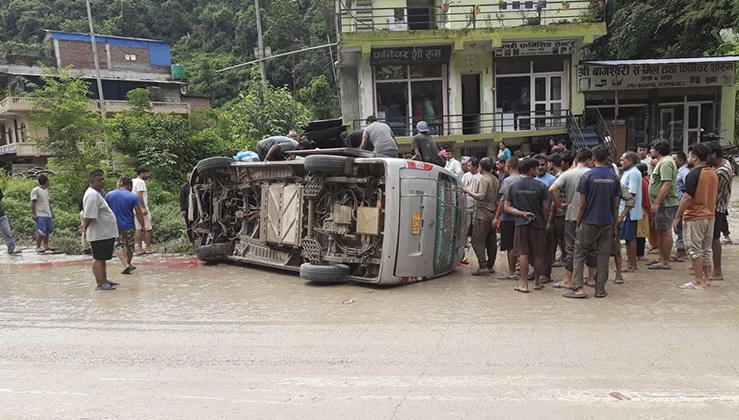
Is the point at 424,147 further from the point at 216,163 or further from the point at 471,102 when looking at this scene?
the point at 471,102

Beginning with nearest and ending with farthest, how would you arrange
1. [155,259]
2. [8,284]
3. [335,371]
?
[335,371] → [8,284] → [155,259]

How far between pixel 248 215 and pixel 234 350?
442cm

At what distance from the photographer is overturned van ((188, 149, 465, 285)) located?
703cm

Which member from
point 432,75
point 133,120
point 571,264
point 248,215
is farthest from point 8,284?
point 432,75

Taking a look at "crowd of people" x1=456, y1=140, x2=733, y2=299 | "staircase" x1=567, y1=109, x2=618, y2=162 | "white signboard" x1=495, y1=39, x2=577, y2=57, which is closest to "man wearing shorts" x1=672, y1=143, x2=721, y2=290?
"crowd of people" x1=456, y1=140, x2=733, y2=299

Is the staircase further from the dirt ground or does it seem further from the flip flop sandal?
the flip flop sandal

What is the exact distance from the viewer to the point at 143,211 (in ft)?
34.5

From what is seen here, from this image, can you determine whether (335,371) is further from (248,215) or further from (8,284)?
(8,284)

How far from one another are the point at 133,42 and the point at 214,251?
4770cm

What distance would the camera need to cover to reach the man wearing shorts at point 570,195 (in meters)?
6.77

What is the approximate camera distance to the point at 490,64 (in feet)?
69.3

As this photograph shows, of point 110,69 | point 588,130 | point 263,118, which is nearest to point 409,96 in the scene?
point 263,118

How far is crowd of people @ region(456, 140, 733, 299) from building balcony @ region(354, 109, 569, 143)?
12796 mm

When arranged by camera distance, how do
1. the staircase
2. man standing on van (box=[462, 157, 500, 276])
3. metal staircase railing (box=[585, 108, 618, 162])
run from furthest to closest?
the staircase
metal staircase railing (box=[585, 108, 618, 162])
man standing on van (box=[462, 157, 500, 276])
